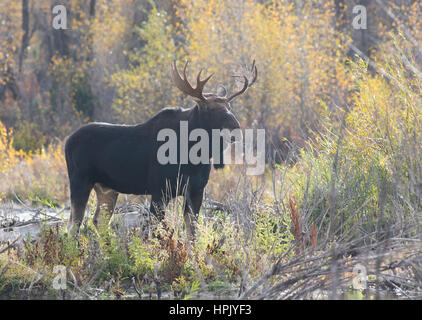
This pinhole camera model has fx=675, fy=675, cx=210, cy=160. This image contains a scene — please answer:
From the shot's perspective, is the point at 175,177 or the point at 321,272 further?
the point at 175,177

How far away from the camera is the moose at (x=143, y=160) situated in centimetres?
749

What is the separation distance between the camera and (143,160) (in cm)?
776

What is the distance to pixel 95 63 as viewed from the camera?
26.4 meters

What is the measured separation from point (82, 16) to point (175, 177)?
22.3 meters

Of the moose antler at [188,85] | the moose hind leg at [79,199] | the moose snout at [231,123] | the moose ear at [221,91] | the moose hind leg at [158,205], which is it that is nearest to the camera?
the moose hind leg at [158,205]

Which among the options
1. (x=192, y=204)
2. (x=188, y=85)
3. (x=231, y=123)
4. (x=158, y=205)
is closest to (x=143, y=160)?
(x=158, y=205)

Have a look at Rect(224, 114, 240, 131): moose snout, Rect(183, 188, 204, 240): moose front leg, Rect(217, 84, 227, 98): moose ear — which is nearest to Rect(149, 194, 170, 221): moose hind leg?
Rect(183, 188, 204, 240): moose front leg

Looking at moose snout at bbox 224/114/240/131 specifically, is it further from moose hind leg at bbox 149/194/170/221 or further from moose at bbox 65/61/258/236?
moose hind leg at bbox 149/194/170/221

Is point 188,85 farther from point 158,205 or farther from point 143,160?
point 158,205

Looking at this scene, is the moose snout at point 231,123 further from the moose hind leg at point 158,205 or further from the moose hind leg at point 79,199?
the moose hind leg at point 79,199

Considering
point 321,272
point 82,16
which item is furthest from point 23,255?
point 82,16

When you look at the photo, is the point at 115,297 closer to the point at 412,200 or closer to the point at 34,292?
the point at 34,292

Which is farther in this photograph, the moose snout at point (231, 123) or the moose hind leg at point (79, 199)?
the moose hind leg at point (79, 199)

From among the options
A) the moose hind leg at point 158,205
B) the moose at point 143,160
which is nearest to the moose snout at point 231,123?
the moose at point 143,160
